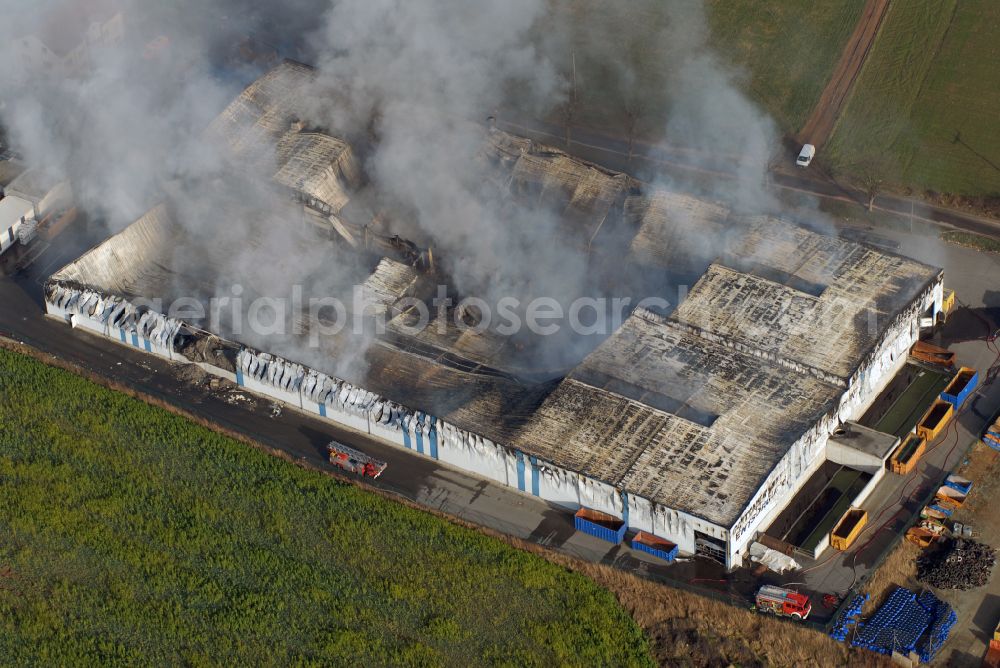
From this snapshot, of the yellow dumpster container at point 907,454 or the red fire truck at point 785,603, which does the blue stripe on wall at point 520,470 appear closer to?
the red fire truck at point 785,603

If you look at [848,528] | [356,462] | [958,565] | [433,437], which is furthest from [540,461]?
[958,565]

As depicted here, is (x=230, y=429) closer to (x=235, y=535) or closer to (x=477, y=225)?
(x=235, y=535)

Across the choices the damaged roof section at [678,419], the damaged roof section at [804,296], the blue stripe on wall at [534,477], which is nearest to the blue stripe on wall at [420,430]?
the damaged roof section at [678,419]

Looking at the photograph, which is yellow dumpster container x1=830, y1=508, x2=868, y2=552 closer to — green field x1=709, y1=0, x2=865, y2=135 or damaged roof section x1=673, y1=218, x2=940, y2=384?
damaged roof section x1=673, y1=218, x2=940, y2=384

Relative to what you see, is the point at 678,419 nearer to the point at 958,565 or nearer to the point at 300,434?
the point at 958,565

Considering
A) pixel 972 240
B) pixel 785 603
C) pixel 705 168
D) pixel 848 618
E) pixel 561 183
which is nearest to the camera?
pixel 848 618

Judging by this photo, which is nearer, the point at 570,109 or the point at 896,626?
the point at 896,626
